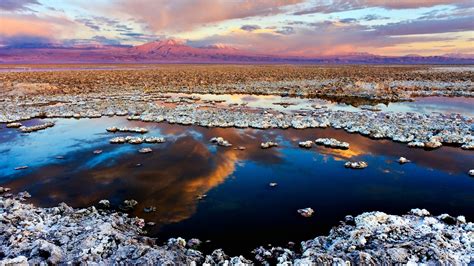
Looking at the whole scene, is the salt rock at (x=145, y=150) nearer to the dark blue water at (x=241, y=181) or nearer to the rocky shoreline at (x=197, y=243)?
the dark blue water at (x=241, y=181)

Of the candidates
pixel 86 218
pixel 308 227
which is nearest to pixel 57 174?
pixel 86 218

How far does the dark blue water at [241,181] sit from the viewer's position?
9.70 metres

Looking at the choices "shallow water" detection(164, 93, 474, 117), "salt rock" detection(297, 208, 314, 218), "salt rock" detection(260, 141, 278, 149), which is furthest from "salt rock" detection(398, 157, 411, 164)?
"shallow water" detection(164, 93, 474, 117)

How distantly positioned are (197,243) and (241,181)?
14.1 ft

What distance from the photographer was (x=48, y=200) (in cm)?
1122

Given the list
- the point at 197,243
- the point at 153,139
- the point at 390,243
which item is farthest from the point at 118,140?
the point at 390,243

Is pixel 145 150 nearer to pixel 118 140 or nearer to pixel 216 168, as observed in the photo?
pixel 118 140

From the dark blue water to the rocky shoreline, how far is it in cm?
70

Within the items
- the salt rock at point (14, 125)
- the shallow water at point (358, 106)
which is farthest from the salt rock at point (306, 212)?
the salt rock at point (14, 125)

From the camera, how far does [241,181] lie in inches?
494

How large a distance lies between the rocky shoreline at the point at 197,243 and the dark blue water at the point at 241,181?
701 millimetres

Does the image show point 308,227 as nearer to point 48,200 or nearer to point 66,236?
point 66,236

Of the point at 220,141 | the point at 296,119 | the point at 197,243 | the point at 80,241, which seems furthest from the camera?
the point at 296,119

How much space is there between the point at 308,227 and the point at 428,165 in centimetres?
758
